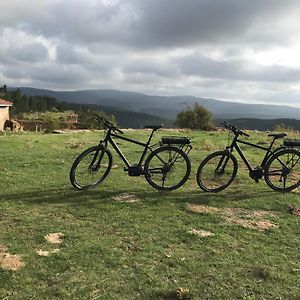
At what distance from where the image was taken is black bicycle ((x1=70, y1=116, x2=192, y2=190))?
8.00 metres

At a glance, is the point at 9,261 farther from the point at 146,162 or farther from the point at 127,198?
the point at 146,162

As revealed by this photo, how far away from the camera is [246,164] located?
8539 millimetres

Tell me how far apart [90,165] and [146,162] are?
1105 mm

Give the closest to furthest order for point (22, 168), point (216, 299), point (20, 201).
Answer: point (216, 299) < point (20, 201) < point (22, 168)

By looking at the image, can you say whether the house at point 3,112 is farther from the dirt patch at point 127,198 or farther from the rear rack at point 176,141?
the dirt patch at point 127,198

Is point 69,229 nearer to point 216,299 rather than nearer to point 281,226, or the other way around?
point 216,299

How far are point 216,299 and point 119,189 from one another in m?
4.26

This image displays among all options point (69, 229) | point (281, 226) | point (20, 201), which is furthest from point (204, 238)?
point (20, 201)

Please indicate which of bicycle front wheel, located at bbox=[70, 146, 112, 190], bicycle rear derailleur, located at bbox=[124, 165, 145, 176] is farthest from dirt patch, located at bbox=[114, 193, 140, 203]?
bicycle front wheel, located at bbox=[70, 146, 112, 190]

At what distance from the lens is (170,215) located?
21.5 feet

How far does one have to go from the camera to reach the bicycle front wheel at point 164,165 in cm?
809

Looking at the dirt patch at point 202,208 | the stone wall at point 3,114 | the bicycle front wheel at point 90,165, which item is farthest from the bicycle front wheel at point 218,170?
the stone wall at point 3,114

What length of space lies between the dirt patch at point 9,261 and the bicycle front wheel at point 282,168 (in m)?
5.47

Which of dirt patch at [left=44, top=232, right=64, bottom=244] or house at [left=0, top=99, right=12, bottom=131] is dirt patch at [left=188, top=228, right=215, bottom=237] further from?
house at [left=0, top=99, right=12, bottom=131]
